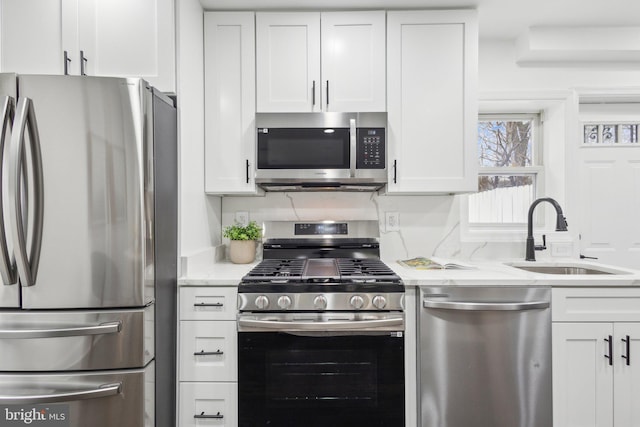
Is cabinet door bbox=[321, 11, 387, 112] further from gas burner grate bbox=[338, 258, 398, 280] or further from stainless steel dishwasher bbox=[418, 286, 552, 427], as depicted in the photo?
stainless steel dishwasher bbox=[418, 286, 552, 427]

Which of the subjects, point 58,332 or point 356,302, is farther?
point 356,302

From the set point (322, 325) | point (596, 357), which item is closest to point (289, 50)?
point (322, 325)

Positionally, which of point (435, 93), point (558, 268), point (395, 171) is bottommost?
point (558, 268)

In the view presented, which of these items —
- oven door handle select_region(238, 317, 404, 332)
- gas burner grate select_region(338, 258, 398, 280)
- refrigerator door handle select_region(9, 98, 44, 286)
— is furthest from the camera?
gas burner grate select_region(338, 258, 398, 280)

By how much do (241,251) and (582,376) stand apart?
6.00 ft

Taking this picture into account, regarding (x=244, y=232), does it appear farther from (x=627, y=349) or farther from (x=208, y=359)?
(x=627, y=349)

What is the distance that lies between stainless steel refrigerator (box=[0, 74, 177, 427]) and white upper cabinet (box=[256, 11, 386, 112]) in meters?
0.89

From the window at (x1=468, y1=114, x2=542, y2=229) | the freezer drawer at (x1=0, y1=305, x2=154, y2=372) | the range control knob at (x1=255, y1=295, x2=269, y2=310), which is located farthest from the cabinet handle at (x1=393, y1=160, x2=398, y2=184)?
the freezer drawer at (x1=0, y1=305, x2=154, y2=372)

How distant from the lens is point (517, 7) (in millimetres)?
2123

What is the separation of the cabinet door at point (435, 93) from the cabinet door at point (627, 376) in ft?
3.16

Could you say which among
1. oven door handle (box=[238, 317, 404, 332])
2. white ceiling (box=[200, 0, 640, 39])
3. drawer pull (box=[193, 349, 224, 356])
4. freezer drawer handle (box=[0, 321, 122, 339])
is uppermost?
white ceiling (box=[200, 0, 640, 39])

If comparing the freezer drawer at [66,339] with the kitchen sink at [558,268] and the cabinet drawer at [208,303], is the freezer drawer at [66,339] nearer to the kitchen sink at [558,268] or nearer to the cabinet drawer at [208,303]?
the cabinet drawer at [208,303]

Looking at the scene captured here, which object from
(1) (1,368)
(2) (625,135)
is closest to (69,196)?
(1) (1,368)

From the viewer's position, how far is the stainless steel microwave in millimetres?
2068
